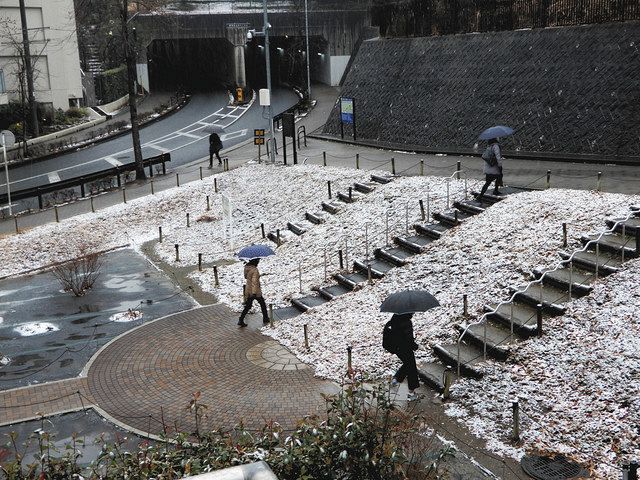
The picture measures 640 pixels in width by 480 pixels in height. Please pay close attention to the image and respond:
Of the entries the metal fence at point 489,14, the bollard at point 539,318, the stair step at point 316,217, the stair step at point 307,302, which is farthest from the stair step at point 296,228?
the metal fence at point 489,14

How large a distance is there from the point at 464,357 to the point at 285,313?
533 cm

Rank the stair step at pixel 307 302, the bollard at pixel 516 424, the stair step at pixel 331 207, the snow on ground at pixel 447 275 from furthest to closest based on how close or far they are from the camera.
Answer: the stair step at pixel 331 207
the stair step at pixel 307 302
the snow on ground at pixel 447 275
the bollard at pixel 516 424

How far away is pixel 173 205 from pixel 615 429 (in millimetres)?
20726

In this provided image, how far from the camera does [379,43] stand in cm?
3650

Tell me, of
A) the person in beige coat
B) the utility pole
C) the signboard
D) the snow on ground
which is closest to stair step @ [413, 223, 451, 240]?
the snow on ground

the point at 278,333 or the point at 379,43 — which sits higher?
the point at 379,43

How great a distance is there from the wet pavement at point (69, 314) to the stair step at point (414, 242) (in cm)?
552

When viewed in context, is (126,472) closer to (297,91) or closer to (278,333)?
(278,333)

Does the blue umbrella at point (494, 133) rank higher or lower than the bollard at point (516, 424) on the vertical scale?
higher

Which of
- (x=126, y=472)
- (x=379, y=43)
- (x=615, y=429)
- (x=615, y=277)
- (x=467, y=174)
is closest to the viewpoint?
(x=126, y=472)

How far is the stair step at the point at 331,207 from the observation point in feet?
71.5

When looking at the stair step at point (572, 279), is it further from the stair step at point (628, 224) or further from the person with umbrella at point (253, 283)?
the person with umbrella at point (253, 283)

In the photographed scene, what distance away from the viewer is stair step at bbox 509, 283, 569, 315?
12312mm

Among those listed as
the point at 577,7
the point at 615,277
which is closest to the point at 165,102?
the point at 577,7
